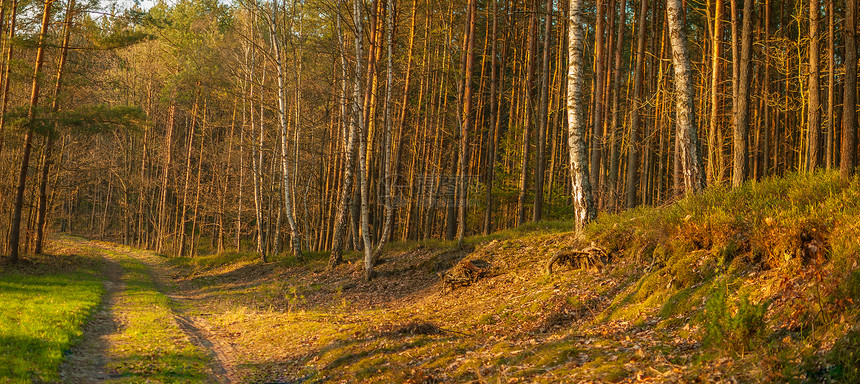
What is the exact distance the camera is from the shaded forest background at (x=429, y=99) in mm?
14414

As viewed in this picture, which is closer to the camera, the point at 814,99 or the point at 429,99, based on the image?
the point at 814,99

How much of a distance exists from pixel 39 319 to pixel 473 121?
69.2 ft

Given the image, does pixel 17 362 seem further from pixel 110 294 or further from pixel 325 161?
pixel 325 161

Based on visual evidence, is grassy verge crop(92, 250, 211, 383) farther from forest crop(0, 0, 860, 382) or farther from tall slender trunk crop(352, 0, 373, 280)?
tall slender trunk crop(352, 0, 373, 280)

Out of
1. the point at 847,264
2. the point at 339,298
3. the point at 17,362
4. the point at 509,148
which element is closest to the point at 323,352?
the point at 17,362

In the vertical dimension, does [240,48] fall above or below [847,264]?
above

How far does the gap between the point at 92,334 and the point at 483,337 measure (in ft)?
24.5

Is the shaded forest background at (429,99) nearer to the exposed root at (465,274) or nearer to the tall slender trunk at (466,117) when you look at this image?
the tall slender trunk at (466,117)

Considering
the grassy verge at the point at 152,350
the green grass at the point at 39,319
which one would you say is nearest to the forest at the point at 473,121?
the grassy verge at the point at 152,350

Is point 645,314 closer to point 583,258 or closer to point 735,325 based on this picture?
point 735,325

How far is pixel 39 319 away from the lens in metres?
9.64

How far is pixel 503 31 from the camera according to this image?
76.5 feet

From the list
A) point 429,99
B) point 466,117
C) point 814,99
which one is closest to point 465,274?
point 466,117

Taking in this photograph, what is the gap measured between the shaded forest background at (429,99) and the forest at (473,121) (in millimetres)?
142
